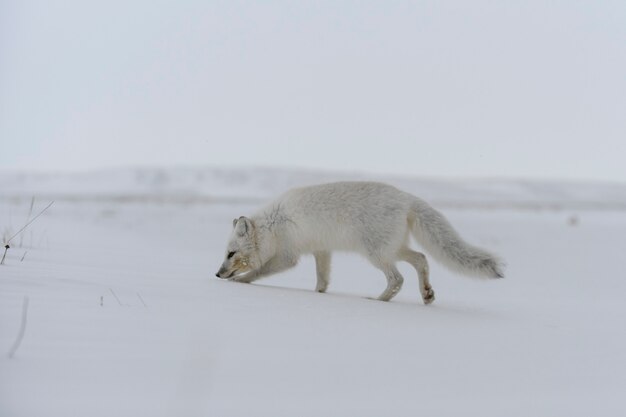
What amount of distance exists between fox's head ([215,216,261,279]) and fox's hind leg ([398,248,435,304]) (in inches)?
50.1

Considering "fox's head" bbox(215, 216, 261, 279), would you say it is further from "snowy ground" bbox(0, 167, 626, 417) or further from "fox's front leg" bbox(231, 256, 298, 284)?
"snowy ground" bbox(0, 167, 626, 417)

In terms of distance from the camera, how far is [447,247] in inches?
188

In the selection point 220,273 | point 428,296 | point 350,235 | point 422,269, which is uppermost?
point 350,235

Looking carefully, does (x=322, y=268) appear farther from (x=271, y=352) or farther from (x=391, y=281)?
(x=271, y=352)

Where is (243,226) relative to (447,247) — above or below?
below

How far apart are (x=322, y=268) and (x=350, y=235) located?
65 centimetres

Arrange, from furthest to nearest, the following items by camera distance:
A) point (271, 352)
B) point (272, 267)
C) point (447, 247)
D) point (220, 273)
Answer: point (272, 267), point (220, 273), point (447, 247), point (271, 352)

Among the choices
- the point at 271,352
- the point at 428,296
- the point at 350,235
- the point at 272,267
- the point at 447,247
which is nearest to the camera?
the point at 271,352

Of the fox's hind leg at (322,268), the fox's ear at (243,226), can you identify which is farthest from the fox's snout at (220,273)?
the fox's hind leg at (322,268)

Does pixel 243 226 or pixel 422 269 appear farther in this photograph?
pixel 243 226

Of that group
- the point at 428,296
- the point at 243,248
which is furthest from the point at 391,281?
the point at 243,248

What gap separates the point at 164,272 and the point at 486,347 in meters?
2.80

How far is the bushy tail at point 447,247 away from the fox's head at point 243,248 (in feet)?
4.61

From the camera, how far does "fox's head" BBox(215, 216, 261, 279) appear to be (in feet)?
18.1
